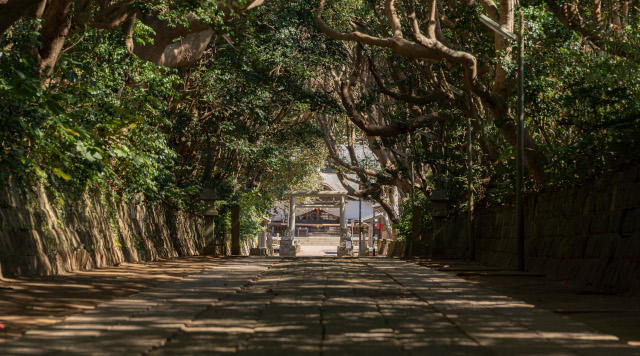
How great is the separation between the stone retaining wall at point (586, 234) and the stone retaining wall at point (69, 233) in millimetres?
7688

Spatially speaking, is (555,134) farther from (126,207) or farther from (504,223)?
(126,207)

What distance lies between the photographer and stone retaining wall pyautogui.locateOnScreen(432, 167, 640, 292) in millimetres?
9531

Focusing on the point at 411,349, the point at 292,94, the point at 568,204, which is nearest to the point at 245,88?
the point at 292,94

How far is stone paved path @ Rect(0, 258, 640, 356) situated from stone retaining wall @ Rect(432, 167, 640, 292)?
6.20 feet

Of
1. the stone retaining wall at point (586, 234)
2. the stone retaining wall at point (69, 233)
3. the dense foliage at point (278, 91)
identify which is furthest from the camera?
the dense foliage at point (278, 91)

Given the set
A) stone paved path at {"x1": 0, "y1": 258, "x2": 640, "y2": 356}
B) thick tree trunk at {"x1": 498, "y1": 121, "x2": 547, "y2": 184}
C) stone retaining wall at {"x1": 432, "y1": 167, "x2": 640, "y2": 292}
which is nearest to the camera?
stone paved path at {"x1": 0, "y1": 258, "x2": 640, "y2": 356}

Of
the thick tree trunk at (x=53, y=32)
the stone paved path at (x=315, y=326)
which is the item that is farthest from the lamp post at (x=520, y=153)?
the thick tree trunk at (x=53, y=32)

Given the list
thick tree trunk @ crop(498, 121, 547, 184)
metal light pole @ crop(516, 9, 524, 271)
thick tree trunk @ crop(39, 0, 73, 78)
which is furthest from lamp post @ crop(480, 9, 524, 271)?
thick tree trunk @ crop(39, 0, 73, 78)

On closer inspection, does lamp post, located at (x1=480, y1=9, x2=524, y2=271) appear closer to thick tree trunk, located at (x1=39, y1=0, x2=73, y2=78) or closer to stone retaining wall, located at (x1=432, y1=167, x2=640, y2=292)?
stone retaining wall, located at (x1=432, y1=167, x2=640, y2=292)

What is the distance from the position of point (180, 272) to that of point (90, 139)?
378 cm

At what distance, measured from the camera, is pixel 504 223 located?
17547 mm

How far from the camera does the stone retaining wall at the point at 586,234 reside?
9.53 metres

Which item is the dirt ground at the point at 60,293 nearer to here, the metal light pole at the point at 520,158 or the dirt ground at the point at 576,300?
the dirt ground at the point at 576,300

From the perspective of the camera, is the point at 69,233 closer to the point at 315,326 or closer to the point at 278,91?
the point at 315,326
